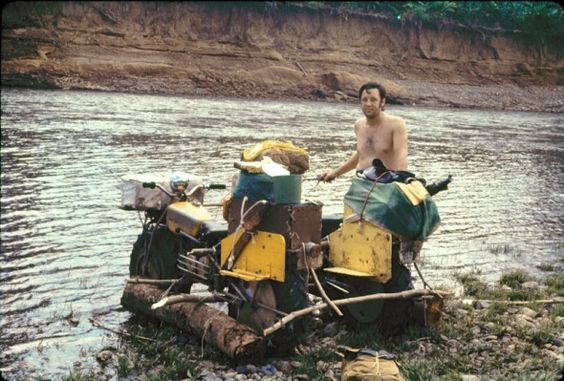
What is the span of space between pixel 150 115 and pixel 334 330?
24.9 m

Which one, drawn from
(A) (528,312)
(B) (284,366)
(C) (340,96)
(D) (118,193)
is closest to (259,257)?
(B) (284,366)

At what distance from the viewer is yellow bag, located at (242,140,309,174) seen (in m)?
5.93

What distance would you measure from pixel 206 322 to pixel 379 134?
223 cm

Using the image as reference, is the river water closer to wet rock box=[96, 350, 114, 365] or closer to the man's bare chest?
wet rock box=[96, 350, 114, 365]

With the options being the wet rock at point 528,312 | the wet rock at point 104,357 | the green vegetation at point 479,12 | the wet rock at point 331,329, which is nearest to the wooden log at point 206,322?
the wet rock at point 104,357

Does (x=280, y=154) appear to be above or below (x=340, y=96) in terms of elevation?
above

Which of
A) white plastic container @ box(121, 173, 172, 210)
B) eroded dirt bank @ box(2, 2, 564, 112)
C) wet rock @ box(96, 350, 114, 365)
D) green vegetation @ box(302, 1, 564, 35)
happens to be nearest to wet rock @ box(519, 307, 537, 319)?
white plastic container @ box(121, 173, 172, 210)

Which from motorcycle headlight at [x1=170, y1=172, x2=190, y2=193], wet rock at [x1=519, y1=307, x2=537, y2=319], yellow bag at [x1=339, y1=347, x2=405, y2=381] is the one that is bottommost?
wet rock at [x1=519, y1=307, x2=537, y2=319]

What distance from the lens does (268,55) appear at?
183ft

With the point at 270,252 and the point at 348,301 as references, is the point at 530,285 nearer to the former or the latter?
the point at 348,301

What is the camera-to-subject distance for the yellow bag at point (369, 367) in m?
4.63

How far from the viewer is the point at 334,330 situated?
6230 millimetres

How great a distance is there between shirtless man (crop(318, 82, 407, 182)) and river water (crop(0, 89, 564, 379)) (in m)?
2.20

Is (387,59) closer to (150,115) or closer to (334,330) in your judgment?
(150,115)
